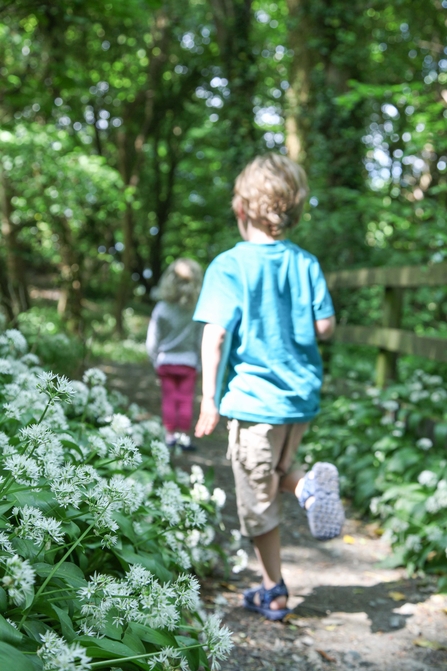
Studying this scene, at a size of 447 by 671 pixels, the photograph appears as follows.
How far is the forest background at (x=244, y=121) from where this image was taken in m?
6.76

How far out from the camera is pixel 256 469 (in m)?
2.77

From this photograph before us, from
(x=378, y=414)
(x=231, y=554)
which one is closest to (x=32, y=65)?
(x=378, y=414)

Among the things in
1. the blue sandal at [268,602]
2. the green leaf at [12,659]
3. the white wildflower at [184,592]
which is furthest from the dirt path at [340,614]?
the green leaf at [12,659]

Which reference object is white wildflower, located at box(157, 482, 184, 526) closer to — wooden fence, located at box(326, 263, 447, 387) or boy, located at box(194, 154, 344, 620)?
boy, located at box(194, 154, 344, 620)

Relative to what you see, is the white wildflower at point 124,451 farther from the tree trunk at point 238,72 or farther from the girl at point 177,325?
the tree trunk at point 238,72

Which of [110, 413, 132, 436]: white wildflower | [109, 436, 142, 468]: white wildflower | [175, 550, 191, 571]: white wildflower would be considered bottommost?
[175, 550, 191, 571]: white wildflower

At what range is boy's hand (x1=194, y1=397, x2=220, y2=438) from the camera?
2.55m

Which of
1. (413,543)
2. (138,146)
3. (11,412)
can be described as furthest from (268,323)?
(138,146)

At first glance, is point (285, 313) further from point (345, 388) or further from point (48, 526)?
point (345, 388)

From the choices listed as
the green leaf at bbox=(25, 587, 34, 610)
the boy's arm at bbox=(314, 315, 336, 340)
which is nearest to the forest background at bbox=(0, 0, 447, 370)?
the boy's arm at bbox=(314, 315, 336, 340)

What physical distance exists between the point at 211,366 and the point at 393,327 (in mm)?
2977

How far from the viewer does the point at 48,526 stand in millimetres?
1422

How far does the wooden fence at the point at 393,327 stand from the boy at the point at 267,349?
163 centimetres

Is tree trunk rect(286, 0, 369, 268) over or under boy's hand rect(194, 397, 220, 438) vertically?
over
